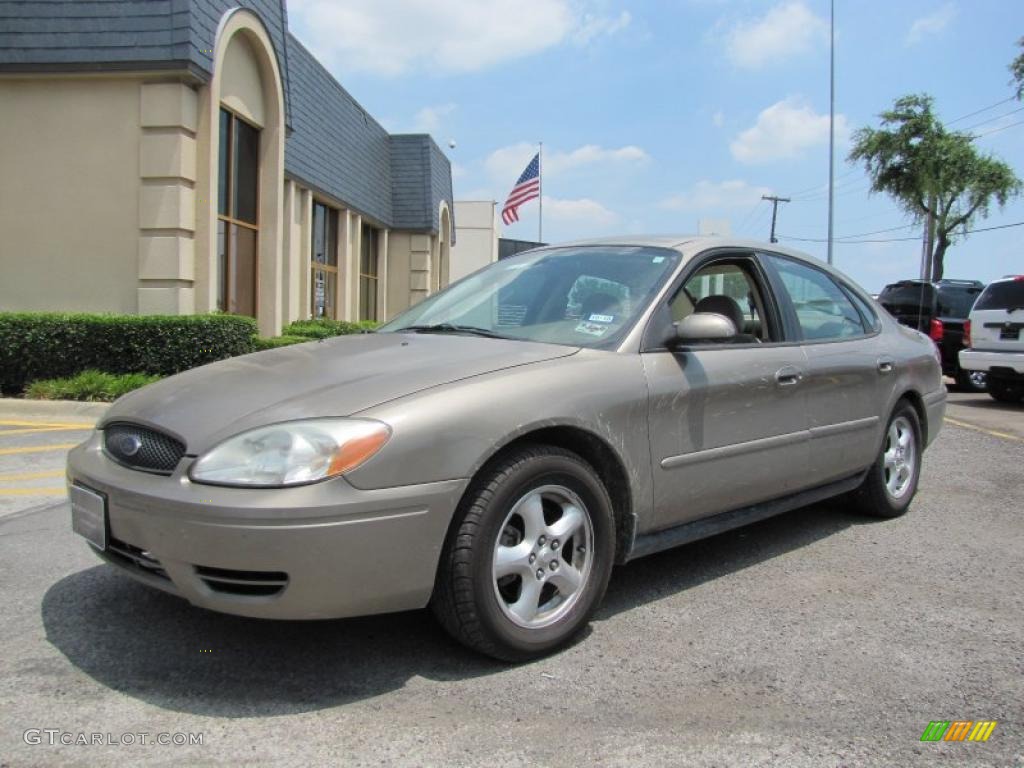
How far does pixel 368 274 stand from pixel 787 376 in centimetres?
2053

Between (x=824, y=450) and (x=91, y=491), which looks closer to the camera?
(x=91, y=491)

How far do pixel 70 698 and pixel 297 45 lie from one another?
15.8 m

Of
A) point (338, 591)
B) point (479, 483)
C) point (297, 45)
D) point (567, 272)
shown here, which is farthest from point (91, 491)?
point (297, 45)

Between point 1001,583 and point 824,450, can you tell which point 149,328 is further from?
point 1001,583

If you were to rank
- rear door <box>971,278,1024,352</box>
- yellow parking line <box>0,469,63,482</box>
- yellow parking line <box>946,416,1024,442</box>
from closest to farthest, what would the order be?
yellow parking line <box>0,469,63,482</box>
yellow parking line <box>946,416,1024,442</box>
rear door <box>971,278,1024,352</box>

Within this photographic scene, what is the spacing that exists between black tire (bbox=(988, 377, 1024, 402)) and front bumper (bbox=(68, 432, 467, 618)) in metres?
11.5

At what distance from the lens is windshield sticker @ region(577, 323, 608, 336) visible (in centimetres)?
352

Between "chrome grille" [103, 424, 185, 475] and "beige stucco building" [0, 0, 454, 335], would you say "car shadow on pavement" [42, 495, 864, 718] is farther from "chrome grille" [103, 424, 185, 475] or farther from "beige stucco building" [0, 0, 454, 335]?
"beige stucco building" [0, 0, 454, 335]

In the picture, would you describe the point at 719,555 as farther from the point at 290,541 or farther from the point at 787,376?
the point at 290,541

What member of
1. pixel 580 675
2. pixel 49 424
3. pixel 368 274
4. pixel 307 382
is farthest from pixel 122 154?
pixel 368 274

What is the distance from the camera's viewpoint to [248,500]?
2502 mm

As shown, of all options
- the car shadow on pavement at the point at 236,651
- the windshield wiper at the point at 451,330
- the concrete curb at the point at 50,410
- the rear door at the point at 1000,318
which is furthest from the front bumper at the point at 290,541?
the rear door at the point at 1000,318

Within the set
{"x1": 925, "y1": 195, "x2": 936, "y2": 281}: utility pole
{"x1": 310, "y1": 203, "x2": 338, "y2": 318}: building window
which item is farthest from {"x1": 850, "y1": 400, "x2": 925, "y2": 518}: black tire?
{"x1": 925, "y1": 195, "x2": 936, "y2": 281}: utility pole

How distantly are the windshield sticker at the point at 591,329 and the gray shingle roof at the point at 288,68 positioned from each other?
886cm
